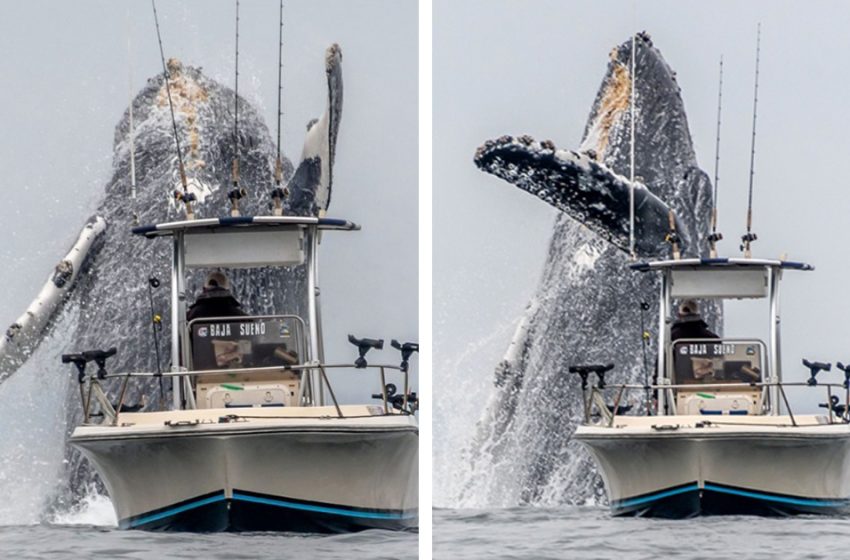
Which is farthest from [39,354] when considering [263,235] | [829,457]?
[829,457]

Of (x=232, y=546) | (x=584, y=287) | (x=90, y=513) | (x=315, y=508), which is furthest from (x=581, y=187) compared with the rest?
(x=232, y=546)

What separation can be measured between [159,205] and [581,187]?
4.55 m

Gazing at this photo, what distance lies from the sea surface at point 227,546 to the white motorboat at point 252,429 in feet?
0.39

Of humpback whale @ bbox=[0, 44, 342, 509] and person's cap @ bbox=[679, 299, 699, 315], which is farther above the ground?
humpback whale @ bbox=[0, 44, 342, 509]

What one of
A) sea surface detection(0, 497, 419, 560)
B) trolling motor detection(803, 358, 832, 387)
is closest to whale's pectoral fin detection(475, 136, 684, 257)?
trolling motor detection(803, 358, 832, 387)

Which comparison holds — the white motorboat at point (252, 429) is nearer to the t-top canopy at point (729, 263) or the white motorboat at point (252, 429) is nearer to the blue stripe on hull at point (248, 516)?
the blue stripe on hull at point (248, 516)

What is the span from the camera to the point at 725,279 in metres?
20.3

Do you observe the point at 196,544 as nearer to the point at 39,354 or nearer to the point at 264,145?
the point at 39,354

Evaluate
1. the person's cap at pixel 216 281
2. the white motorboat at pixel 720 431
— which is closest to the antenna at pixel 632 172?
the white motorboat at pixel 720 431

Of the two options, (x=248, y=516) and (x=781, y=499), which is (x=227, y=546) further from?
(x=781, y=499)

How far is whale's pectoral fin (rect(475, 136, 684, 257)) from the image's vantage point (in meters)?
24.7

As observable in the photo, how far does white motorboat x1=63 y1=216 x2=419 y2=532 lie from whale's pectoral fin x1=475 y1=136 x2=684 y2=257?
6.65 m

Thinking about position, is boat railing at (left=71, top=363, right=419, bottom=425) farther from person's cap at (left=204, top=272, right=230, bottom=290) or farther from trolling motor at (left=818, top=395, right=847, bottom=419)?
trolling motor at (left=818, top=395, right=847, bottom=419)

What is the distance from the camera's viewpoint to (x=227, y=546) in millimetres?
17422
